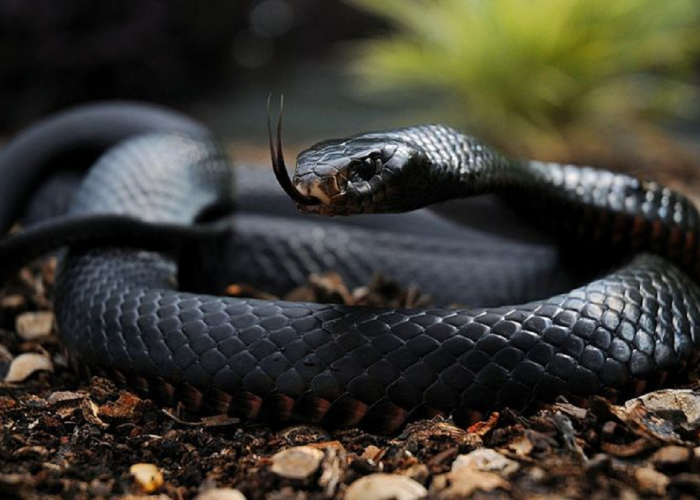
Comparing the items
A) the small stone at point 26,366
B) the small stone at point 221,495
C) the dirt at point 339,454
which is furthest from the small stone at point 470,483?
the small stone at point 26,366

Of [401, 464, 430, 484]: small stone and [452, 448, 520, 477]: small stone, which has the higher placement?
[452, 448, 520, 477]: small stone

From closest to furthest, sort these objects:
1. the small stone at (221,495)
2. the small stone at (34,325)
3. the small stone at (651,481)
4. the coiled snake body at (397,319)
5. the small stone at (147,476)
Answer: the small stone at (651,481)
the small stone at (221,495)
the small stone at (147,476)
the coiled snake body at (397,319)
the small stone at (34,325)

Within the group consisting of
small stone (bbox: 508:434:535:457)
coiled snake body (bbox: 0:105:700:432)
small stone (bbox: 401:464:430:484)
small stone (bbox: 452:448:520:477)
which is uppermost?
coiled snake body (bbox: 0:105:700:432)

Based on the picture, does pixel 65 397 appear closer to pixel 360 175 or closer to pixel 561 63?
pixel 360 175

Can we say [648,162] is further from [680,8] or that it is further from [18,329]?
[18,329]

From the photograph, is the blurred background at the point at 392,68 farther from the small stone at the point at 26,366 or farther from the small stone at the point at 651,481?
the small stone at the point at 26,366

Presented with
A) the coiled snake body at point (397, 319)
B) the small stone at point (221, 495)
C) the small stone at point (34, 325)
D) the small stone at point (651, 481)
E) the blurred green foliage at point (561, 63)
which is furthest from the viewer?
the blurred green foliage at point (561, 63)

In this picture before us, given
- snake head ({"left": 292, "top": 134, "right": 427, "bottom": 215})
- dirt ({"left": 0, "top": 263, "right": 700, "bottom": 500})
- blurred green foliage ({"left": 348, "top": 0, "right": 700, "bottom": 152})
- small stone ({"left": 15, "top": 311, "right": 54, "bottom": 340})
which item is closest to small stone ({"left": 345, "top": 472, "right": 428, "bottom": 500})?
dirt ({"left": 0, "top": 263, "right": 700, "bottom": 500})

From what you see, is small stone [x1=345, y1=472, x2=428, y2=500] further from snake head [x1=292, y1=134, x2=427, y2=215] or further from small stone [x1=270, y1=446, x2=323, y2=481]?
snake head [x1=292, y1=134, x2=427, y2=215]
